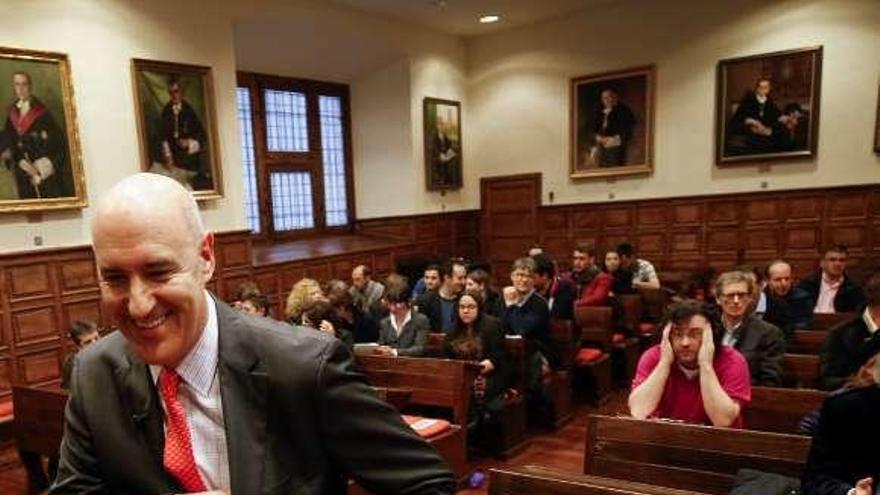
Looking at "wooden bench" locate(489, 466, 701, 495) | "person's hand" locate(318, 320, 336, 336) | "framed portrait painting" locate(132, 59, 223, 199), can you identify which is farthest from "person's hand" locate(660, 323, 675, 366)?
"framed portrait painting" locate(132, 59, 223, 199)

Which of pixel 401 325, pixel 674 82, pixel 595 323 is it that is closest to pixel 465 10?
pixel 674 82

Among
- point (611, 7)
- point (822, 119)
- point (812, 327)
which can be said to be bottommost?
point (812, 327)

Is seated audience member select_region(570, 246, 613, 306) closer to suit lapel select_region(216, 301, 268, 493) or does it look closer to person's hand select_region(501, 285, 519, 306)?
person's hand select_region(501, 285, 519, 306)

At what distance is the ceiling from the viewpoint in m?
8.89

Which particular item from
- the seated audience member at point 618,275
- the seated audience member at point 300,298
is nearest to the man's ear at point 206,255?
the seated audience member at point 300,298

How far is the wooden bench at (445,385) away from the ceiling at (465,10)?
6472 millimetres

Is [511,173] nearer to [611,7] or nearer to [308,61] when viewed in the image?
[611,7]

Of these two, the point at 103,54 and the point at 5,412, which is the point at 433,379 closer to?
the point at 5,412

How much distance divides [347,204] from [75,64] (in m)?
5.45

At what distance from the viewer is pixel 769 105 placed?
27.3 feet

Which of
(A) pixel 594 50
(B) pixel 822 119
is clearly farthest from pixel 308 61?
(B) pixel 822 119

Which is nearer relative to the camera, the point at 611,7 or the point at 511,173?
the point at 611,7

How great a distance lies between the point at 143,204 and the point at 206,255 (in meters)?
0.15

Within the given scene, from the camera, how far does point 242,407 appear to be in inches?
38.3
